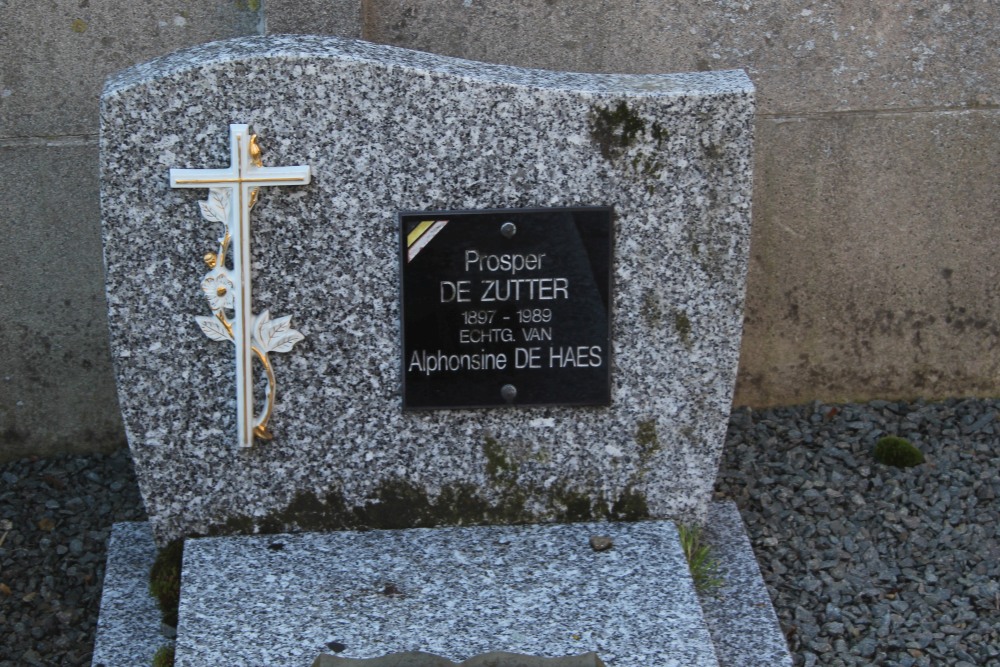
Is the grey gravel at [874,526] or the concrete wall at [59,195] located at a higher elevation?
the concrete wall at [59,195]

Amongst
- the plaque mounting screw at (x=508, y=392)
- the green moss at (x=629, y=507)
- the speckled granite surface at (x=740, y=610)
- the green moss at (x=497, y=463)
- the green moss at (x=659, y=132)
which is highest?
the green moss at (x=659, y=132)

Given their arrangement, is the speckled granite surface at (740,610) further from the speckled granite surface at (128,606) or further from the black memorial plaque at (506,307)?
the speckled granite surface at (128,606)

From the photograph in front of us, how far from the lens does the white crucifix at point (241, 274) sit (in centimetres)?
271

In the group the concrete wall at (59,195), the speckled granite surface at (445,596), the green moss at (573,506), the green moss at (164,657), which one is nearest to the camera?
the speckled granite surface at (445,596)

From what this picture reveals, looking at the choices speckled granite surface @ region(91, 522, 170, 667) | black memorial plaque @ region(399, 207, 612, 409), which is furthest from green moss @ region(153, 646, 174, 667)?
black memorial plaque @ region(399, 207, 612, 409)

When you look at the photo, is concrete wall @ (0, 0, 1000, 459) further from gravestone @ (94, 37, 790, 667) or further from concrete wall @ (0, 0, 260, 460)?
gravestone @ (94, 37, 790, 667)

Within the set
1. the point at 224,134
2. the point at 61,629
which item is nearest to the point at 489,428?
the point at 224,134

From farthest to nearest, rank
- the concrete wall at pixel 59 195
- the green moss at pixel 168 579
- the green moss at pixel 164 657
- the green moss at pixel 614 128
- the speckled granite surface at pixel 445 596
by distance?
the concrete wall at pixel 59 195 → the green moss at pixel 168 579 → the green moss at pixel 614 128 → the green moss at pixel 164 657 → the speckled granite surface at pixel 445 596

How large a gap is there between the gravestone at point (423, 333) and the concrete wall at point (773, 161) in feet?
2.72

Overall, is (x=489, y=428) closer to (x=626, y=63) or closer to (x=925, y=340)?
(x=626, y=63)

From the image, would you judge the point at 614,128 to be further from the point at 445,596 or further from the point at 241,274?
the point at 445,596

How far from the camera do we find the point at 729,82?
2840 millimetres

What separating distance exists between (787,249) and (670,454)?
1.21 meters

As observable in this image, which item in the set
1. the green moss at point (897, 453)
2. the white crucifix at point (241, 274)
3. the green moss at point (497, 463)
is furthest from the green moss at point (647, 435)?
the green moss at point (897, 453)
